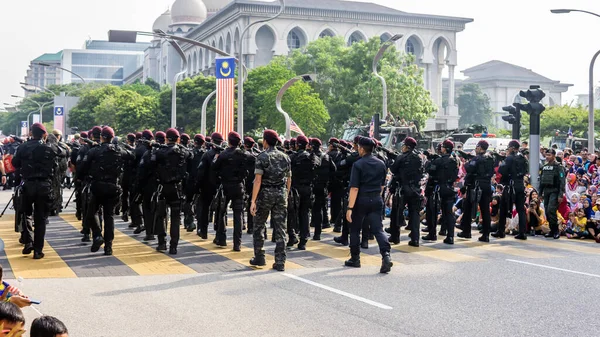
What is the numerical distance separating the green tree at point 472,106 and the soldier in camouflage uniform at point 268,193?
122 metres

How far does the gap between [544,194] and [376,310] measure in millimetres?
9921

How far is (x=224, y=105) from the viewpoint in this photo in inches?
1062

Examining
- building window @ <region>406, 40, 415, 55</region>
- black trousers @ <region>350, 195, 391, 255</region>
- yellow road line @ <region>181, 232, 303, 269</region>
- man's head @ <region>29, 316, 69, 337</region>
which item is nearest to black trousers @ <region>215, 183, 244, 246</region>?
yellow road line @ <region>181, 232, 303, 269</region>

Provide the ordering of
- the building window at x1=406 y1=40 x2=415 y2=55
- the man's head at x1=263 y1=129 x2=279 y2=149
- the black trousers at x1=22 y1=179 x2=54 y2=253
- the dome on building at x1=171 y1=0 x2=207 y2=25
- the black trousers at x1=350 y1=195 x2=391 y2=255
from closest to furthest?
the black trousers at x1=350 y1=195 x2=391 y2=255, the man's head at x1=263 y1=129 x2=279 y2=149, the black trousers at x1=22 y1=179 x2=54 y2=253, the building window at x1=406 y1=40 x2=415 y2=55, the dome on building at x1=171 y1=0 x2=207 y2=25

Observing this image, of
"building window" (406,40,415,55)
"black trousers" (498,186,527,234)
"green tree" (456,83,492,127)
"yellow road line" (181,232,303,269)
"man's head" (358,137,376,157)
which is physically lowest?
"yellow road line" (181,232,303,269)

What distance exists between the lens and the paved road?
823 cm

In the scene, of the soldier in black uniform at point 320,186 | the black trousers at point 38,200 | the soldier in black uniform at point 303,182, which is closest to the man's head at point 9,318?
the black trousers at point 38,200

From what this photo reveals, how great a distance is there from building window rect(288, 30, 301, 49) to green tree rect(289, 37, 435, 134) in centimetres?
2933

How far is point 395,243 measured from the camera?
1564 centimetres

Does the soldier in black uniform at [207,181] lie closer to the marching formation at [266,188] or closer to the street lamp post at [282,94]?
the marching formation at [266,188]

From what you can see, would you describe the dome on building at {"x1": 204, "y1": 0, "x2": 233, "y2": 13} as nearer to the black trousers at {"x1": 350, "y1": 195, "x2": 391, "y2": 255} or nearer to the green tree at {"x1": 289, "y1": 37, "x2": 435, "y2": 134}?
the green tree at {"x1": 289, "y1": 37, "x2": 435, "y2": 134}

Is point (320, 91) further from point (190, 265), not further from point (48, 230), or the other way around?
point (190, 265)

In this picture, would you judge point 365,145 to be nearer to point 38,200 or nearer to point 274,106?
point 38,200

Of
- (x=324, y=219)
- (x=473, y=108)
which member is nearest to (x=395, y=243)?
(x=324, y=219)
